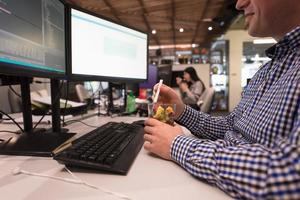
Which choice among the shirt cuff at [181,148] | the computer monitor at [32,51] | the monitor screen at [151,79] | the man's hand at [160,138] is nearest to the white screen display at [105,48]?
the computer monitor at [32,51]

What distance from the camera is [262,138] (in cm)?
65

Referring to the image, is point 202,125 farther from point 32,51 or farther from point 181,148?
point 32,51

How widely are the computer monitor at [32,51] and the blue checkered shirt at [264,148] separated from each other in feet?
1.42

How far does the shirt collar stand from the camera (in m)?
0.69

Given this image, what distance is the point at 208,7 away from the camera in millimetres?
6656

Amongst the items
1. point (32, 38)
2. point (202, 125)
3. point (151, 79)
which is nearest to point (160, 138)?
point (202, 125)

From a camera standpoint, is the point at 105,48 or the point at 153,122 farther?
the point at 105,48

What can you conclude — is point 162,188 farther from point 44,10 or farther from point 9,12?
point 44,10

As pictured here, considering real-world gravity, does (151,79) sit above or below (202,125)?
above

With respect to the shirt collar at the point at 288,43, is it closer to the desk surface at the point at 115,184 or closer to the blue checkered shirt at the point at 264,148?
the blue checkered shirt at the point at 264,148

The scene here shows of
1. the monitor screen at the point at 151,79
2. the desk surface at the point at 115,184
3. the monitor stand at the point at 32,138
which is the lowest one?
the desk surface at the point at 115,184

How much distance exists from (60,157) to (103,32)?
908 mm

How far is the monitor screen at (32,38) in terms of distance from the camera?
690 millimetres

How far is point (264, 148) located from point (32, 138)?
72 centimetres
